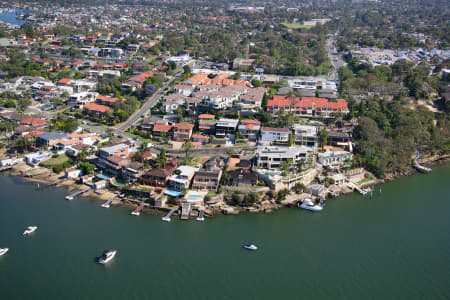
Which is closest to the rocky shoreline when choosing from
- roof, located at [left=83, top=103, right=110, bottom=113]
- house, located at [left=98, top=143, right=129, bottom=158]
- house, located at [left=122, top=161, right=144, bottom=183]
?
house, located at [left=122, top=161, right=144, bottom=183]

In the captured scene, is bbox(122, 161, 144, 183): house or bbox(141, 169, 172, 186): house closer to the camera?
bbox(141, 169, 172, 186): house

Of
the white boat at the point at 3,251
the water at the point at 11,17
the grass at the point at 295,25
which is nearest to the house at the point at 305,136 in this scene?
the white boat at the point at 3,251

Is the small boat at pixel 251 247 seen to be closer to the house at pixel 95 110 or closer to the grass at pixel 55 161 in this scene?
the grass at pixel 55 161

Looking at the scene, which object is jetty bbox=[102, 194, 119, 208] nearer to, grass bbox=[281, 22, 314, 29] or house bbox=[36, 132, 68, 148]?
house bbox=[36, 132, 68, 148]

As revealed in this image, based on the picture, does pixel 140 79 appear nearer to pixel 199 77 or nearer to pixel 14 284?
pixel 199 77

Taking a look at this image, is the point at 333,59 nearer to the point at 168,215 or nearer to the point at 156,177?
the point at 156,177

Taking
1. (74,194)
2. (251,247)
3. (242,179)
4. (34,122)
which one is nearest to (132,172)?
(74,194)
